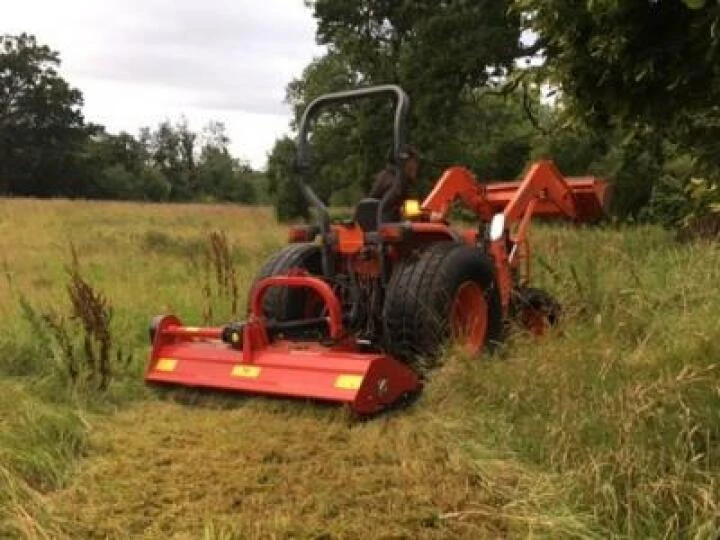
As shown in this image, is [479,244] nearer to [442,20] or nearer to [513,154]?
[442,20]

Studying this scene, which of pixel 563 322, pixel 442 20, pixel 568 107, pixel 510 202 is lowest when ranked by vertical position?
pixel 563 322

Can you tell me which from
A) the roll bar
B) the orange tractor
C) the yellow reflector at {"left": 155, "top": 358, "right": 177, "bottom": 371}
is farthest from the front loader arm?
the yellow reflector at {"left": 155, "top": 358, "right": 177, "bottom": 371}

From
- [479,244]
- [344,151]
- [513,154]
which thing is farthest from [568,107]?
[344,151]

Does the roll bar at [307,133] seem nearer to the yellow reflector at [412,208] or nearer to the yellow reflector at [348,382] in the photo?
the yellow reflector at [412,208]

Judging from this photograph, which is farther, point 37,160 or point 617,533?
point 37,160

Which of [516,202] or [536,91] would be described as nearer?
[536,91]

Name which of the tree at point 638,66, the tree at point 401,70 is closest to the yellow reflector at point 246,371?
the tree at point 638,66

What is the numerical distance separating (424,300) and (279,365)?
0.96 metres

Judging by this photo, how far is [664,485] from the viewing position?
12.5 feet

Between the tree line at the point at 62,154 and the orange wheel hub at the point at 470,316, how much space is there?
2748 inches

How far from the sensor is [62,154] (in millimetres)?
74562

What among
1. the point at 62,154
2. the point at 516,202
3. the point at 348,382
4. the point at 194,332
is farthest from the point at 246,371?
the point at 62,154

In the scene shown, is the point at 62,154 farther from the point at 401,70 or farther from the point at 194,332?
the point at 194,332

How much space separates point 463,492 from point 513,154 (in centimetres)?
2487
